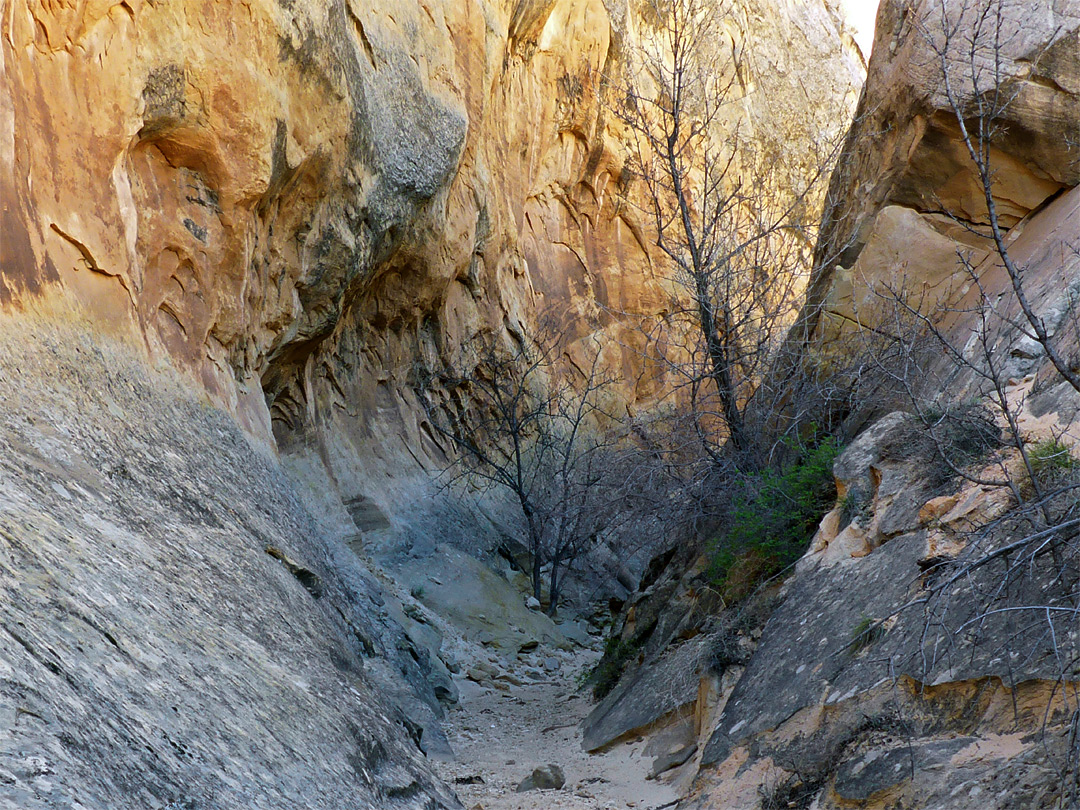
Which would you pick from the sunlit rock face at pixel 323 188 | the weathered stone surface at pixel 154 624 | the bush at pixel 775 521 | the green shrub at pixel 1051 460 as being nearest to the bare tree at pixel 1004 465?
the green shrub at pixel 1051 460

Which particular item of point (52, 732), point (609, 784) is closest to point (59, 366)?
point (52, 732)

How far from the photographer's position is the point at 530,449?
1739 centimetres

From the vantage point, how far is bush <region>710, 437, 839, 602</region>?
6891 millimetres

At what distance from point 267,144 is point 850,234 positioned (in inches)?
235

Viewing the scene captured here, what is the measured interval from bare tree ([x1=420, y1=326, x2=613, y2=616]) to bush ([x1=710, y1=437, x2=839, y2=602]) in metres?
5.95

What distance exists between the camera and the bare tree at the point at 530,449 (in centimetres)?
1491

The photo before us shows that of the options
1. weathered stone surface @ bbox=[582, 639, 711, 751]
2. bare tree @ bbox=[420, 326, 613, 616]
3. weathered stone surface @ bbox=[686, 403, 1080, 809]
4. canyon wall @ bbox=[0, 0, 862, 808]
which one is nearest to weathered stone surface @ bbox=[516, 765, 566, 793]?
weathered stone surface @ bbox=[582, 639, 711, 751]

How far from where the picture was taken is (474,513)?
50.4 feet

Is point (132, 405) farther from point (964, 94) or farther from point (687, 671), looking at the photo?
point (964, 94)

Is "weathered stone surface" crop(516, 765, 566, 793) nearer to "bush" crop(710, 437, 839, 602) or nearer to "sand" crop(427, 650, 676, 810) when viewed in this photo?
"sand" crop(427, 650, 676, 810)

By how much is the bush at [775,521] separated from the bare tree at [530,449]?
595 cm

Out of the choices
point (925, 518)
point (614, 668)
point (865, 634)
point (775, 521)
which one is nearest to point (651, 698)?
point (775, 521)

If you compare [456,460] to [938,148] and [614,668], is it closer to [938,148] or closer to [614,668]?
[614,668]

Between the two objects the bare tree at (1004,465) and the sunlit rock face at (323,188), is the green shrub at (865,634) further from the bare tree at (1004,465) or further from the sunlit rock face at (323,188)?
the sunlit rock face at (323,188)
